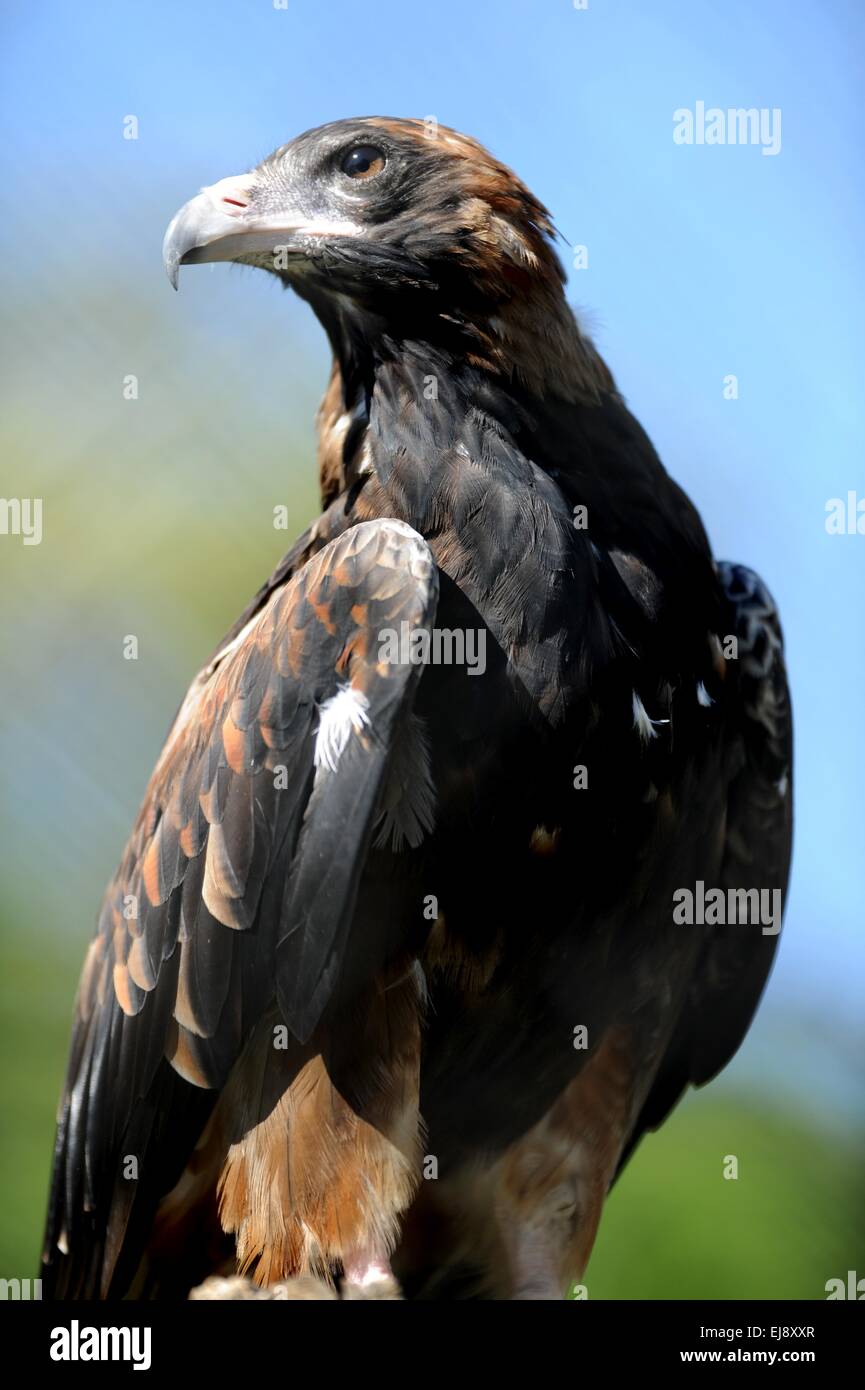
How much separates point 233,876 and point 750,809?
1.19 m

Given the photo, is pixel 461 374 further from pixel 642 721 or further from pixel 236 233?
pixel 642 721

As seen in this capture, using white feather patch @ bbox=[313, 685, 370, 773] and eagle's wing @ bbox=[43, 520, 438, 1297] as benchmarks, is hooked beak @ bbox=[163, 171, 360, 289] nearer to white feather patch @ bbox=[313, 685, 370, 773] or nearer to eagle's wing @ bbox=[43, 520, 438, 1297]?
eagle's wing @ bbox=[43, 520, 438, 1297]

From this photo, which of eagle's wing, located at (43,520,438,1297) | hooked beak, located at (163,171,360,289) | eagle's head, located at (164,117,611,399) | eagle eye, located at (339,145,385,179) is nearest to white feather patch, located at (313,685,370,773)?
eagle's wing, located at (43,520,438,1297)

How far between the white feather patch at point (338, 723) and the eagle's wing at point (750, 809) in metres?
0.93

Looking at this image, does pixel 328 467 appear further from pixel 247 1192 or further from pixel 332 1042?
pixel 247 1192

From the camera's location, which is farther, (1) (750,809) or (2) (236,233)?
(1) (750,809)

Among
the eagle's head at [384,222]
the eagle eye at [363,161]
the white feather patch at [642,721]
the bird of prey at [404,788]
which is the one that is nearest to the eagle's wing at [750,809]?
the bird of prey at [404,788]

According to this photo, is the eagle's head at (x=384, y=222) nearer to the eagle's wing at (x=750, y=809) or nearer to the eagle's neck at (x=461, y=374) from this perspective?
the eagle's neck at (x=461, y=374)

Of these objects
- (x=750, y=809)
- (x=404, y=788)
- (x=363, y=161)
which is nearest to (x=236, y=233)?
(x=363, y=161)

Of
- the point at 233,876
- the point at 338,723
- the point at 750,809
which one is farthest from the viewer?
the point at 750,809

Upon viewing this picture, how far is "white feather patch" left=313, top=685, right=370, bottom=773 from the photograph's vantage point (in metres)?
2.24

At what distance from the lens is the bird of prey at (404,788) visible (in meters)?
2.32

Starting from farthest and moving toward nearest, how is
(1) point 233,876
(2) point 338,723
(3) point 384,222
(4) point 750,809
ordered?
(4) point 750,809, (3) point 384,222, (1) point 233,876, (2) point 338,723

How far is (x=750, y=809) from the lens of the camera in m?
2.91
